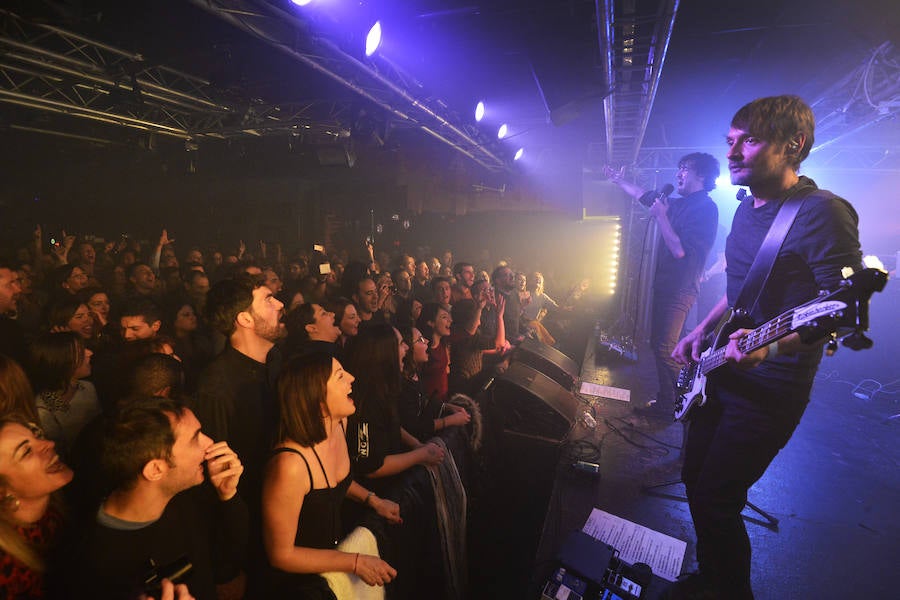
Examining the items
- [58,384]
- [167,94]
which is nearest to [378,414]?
[58,384]

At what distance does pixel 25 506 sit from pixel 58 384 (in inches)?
43.7

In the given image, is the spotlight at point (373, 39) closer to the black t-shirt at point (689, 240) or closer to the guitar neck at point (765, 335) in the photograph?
the black t-shirt at point (689, 240)

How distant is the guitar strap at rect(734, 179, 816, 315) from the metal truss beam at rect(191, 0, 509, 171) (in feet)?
10.4

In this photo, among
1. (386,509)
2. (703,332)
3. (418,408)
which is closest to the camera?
(386,509)

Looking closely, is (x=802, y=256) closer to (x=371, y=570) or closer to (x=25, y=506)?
(x=371, y=570)

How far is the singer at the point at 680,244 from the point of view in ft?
11.2

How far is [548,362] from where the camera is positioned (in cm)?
486

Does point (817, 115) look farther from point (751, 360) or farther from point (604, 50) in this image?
point (751, 360)

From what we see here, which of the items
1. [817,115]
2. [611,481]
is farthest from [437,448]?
[817,115]

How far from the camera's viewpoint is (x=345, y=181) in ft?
35.1

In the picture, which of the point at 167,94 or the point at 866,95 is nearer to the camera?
the point at 866,95

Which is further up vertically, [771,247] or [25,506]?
[771,247]

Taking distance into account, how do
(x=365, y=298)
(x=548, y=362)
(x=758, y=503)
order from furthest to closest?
1. (x=548, y=362)
2. (x=365, y=298)
3. (x=758, y=503)

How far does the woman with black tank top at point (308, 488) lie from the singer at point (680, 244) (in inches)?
117
